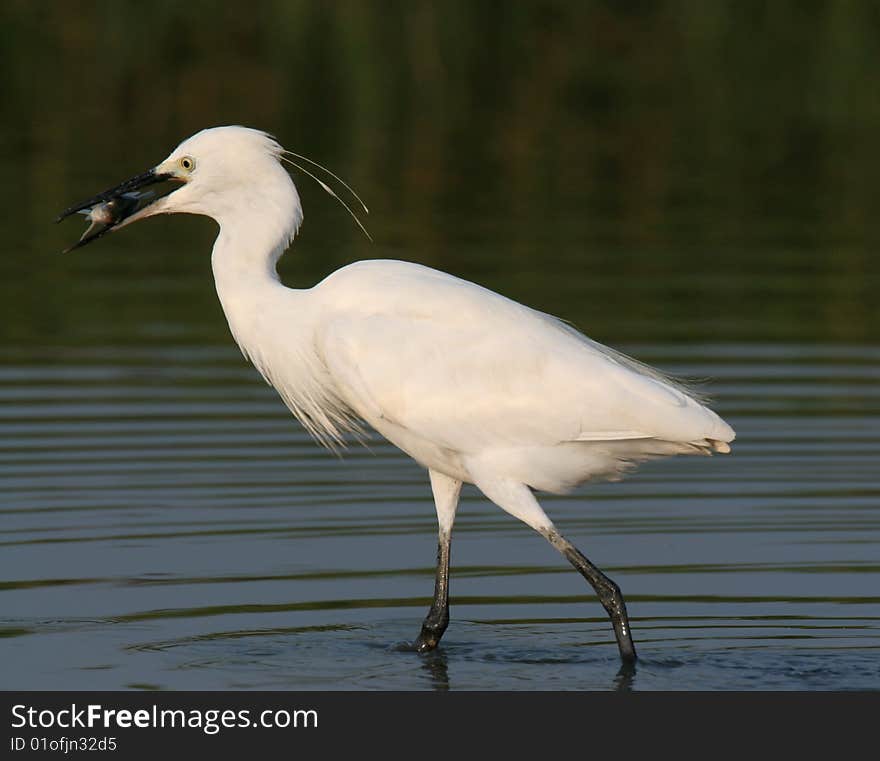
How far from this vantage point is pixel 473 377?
8219mm

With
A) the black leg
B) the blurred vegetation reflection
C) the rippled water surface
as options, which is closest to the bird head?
the black leg

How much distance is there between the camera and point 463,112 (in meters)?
27.4

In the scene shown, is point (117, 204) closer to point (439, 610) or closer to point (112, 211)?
point (112, 211)

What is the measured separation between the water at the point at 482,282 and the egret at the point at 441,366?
751 mm

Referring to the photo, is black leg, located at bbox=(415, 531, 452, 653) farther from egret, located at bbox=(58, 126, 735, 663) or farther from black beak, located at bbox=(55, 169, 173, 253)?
black beak, located at bbox=(55, 169, 173, 253)

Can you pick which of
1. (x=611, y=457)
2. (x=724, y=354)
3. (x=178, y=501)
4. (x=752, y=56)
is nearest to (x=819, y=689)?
(x=611, y=457)

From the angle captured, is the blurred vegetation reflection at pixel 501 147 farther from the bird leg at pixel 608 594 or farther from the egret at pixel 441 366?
the bird leg at pixel 608 594

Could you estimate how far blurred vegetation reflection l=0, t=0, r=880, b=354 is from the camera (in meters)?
16.9

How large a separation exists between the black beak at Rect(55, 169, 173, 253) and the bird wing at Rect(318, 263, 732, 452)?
107 centimetres

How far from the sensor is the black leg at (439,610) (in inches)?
334

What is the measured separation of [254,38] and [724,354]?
55.4 ft

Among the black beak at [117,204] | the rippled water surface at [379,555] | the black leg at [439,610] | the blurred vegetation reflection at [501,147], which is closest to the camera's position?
the rippled water surface at [379,555]

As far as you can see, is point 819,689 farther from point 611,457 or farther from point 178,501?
point 178,501

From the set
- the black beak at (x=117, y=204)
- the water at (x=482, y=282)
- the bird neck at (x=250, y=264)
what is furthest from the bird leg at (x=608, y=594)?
the black beak at (x=117, y=204)
